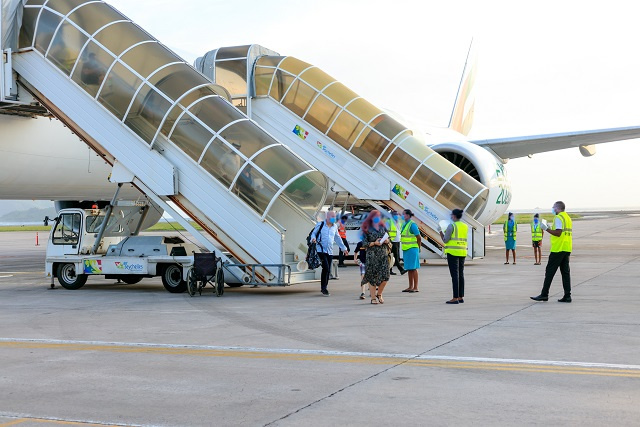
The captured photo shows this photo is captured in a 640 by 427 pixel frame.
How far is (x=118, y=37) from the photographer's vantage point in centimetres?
1478

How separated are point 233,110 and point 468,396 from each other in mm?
9675

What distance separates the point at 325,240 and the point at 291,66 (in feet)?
28.3

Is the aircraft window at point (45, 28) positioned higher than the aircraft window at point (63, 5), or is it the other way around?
the aircraft window at point (63, 5)

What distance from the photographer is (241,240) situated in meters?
13.8

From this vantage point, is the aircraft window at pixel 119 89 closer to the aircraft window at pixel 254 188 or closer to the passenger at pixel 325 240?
the aircraft window at pixel 254 188

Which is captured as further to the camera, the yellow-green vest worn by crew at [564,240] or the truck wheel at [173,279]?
the truck wheel at [173,279]

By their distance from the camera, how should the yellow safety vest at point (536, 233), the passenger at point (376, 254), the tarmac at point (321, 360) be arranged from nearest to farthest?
1. the tarmac at point (321, 360)
2. the passenger at point (376, 254)
3. the yellow safety vest at point (536, 233)

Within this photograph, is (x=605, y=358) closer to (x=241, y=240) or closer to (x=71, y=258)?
(x=241, y=240)

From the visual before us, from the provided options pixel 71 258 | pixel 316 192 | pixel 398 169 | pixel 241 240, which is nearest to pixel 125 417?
pixel 241 240

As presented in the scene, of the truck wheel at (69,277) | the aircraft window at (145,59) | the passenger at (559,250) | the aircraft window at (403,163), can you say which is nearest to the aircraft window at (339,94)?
the aircraft window at (403,163)

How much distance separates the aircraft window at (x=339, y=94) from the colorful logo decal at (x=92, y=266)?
841 centimetres

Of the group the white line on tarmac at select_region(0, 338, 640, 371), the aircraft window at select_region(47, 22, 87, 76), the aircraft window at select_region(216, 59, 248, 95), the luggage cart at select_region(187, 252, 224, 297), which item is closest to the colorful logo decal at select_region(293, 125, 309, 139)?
the aircraft window at select_region(216, 59, 248, 95)

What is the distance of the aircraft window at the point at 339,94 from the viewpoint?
2108 centimetres

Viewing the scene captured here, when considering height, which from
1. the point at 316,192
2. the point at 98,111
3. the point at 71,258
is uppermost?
the point at 98,111
